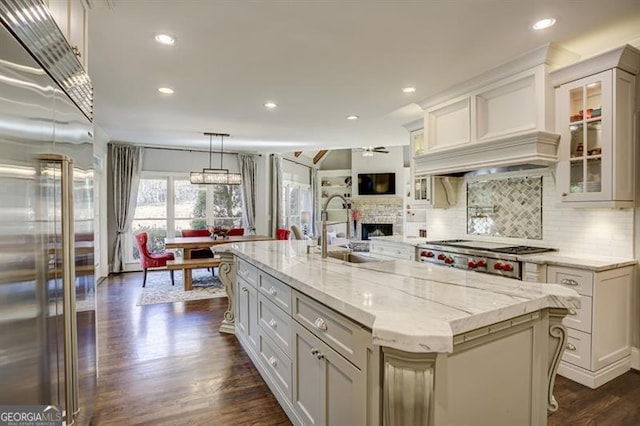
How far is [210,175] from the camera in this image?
Result: 608 cm

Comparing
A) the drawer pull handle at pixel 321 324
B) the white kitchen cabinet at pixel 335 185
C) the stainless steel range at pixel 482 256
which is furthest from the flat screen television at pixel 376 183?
the drawer pull handle at pixel 321 324

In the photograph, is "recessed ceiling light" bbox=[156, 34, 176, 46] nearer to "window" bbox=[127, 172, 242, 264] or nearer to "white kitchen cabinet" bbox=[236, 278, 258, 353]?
"white kitchen cabinet" bbox=[236, 278, 258, 353]

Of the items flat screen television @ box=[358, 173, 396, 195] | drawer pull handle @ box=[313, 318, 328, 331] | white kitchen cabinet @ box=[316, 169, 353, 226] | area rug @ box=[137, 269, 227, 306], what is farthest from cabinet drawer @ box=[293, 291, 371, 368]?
white kitchen cabinet @ box=[316, 169, 353, 226]

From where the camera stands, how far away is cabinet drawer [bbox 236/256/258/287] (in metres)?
2.82

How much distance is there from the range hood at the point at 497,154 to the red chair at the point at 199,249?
451 centimetres

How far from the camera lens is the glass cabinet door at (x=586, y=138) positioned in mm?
2746

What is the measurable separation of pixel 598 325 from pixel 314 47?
3105 mm

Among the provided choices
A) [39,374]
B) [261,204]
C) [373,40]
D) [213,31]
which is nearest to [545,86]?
[373,40]

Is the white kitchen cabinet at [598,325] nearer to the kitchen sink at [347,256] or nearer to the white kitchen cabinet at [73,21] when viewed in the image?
the kitchen sink at [347,256]

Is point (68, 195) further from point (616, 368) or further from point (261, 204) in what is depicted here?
point (261, 204)

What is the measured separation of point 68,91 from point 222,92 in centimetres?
246

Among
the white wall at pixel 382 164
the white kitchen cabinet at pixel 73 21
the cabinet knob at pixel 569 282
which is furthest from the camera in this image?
the white wall at pixel 382 164

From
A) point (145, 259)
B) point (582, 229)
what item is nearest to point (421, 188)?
point (582, 229)

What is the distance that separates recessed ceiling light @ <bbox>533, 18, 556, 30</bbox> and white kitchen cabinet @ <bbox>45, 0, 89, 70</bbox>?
113 inches
